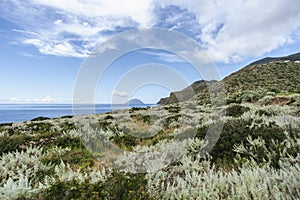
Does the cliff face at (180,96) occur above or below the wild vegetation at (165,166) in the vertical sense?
above

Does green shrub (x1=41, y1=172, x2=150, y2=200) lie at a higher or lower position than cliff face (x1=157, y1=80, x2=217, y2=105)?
lower

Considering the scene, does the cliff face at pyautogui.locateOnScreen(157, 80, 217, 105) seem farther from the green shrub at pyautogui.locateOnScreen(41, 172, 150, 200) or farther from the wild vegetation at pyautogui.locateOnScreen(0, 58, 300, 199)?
the green shrub at pyautogui.locateOnScreen(41, 172, 150, 200)

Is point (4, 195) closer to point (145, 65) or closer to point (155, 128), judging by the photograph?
point (155, 128)

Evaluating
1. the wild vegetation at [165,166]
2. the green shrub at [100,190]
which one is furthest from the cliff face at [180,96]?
the green shrub at [100,190]

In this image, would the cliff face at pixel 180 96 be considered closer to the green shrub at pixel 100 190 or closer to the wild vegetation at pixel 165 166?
the wild vegetation at pixel 165 166

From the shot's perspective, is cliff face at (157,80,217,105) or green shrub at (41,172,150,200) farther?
cliff face at (157,80,217,105)

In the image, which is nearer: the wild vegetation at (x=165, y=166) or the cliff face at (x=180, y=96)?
the wild vegetation at (x=165, y=166)

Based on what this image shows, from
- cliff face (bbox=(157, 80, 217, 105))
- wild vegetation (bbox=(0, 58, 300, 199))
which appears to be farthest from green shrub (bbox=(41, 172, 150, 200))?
cliff face (bbox=(157, 80, 217, 105))

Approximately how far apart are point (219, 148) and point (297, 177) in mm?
2542

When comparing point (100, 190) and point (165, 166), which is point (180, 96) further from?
point (100, 190)

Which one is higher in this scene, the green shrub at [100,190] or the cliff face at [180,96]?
the cliff face at [180,96]

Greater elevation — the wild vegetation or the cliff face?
the cliff face

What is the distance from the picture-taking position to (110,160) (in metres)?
5.47

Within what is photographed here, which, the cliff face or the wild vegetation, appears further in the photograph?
the cliff face
